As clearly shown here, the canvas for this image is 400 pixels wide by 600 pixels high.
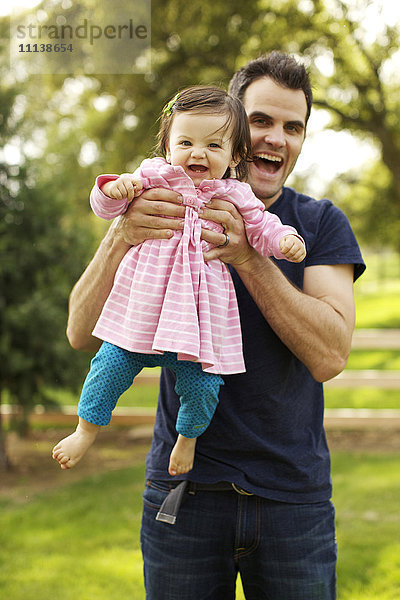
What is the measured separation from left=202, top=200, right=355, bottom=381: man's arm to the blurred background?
0.68 metres

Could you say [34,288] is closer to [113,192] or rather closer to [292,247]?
[113,192]

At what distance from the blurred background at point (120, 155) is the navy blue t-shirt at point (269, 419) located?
0.76m

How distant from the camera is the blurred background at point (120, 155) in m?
5.83

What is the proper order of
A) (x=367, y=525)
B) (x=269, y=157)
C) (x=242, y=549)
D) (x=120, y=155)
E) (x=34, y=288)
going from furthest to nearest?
(x=120, y=155)
(x=34, y=288)
(x=367, y=525)
(x=269, y=157)
(x=242, y=549)

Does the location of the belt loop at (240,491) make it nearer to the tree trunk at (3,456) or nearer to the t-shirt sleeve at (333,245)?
the t-shirt sleeve at (333,245)

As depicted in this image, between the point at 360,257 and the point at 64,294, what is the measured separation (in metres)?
4.47

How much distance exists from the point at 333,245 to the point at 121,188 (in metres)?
0.74

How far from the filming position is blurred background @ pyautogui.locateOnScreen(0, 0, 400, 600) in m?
5.83

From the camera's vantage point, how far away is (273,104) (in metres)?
2.06

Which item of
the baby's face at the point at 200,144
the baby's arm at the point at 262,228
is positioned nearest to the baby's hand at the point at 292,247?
the baby's arm at the point at 262,228

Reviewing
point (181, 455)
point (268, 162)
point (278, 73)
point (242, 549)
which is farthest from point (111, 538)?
point (278, 73)

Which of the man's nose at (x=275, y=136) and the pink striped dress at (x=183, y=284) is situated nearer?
the pink striped dress at (x=183, y=284)

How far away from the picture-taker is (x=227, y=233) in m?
1.82

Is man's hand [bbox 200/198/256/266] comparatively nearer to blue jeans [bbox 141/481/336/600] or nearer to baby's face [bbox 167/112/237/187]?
baby's face [bbox 167/112/237/187]
